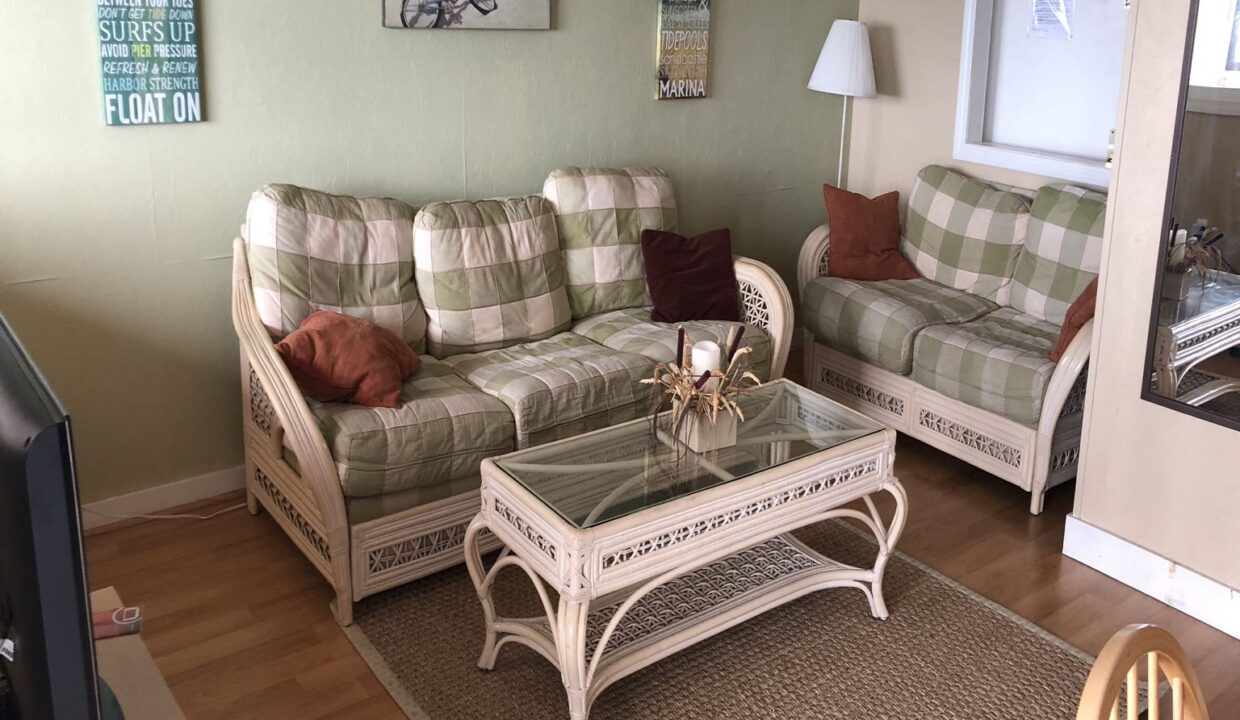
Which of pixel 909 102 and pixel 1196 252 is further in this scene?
pixel 909 102

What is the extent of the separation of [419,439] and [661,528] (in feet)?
2.54

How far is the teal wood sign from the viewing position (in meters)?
3.01

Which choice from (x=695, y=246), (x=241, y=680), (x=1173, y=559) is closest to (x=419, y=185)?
(x=695, y=246)

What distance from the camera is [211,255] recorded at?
334 centimetres

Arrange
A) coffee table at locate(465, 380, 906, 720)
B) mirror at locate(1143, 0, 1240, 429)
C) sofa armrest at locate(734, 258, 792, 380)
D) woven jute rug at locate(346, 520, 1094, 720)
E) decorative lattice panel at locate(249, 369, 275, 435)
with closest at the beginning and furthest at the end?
coffee table at locate(465, 380, 906, 720) → woven jute rug at locate(346, 520, 1094, 720) → mirror at locate(1143, 0, 1240, 429) → decorative lattice panel at locate(249, 369, 275, 435) → sofa armrest at locate(734, 258, 792, 380)

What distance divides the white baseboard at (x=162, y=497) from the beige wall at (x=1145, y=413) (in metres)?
2.60

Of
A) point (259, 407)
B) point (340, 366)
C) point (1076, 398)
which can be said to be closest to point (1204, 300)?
point (1076, 398)

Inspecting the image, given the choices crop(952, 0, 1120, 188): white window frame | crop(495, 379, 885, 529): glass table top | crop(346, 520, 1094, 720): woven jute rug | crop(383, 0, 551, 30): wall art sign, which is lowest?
crop(346, 520, 1094, 720): woven jute rug

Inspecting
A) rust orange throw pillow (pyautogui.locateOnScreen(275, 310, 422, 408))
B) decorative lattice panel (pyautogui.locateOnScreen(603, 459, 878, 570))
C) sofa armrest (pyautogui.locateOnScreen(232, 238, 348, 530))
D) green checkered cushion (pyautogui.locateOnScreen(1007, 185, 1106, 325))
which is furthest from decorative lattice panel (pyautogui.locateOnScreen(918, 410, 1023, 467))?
sofa armrest (pyautogui.locateOnScreen(232, 238, 348, 530))

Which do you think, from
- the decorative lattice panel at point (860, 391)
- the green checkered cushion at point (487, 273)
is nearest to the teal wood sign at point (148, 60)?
the green checkered cushion at point (487, 273)

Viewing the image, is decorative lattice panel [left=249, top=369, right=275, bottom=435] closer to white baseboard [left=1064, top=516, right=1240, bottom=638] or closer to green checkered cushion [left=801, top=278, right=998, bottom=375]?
A: green checkered cushion [left=801, top=278, right=998, bottom=375]

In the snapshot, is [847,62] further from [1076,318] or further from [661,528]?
[661,528]

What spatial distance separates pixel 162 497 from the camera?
3.41 meters

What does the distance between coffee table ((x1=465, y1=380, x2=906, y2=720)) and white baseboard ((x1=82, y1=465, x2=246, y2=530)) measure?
1.22m
